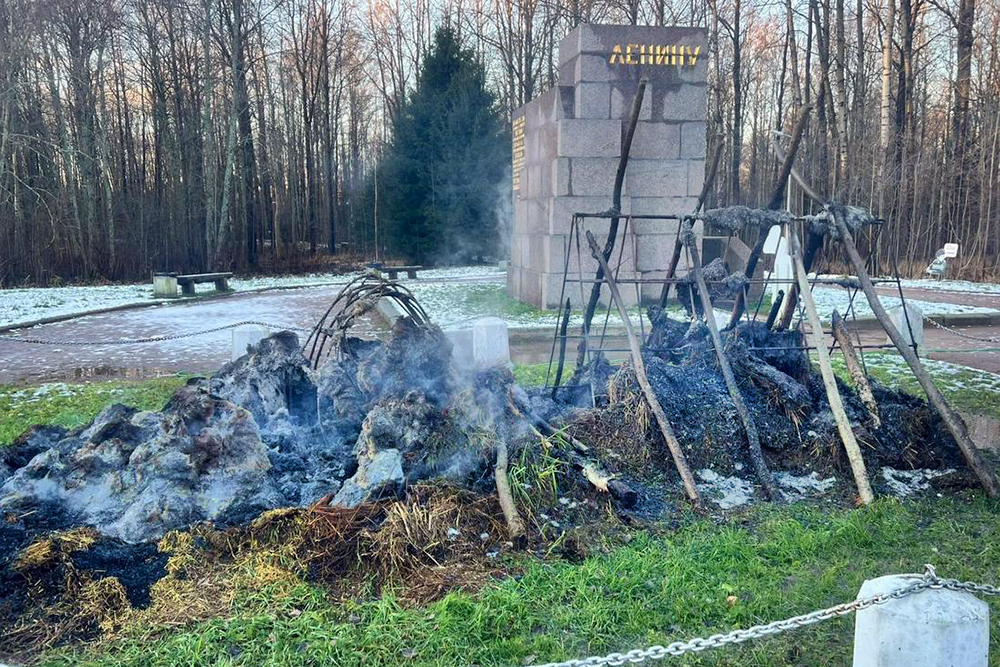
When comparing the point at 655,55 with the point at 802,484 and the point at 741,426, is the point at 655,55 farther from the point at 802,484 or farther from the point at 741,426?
the point at 802,484

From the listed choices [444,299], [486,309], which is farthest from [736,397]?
[444,299]

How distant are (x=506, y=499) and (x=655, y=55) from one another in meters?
10.5

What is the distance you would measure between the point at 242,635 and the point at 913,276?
2405 cm

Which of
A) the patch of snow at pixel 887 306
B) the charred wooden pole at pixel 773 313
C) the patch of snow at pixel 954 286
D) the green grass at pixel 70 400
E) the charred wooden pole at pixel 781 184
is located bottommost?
the green grass at pixel 70 400

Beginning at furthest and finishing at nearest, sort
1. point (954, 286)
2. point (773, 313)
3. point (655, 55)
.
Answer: point (954, 286) → point (655, 55) → point (773, 313)

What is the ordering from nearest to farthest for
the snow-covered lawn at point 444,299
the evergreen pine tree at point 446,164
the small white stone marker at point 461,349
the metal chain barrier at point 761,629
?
the metal chain barrier at point 761,629
the small white stone marker at point 461,349
the snow-covered lawn at point 444,299
the evergreen pine tree at point 446,164

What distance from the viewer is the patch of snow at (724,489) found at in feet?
15.2

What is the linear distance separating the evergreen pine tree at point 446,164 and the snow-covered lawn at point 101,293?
2283 millimetres

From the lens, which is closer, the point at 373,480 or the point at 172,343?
the point at 373,480

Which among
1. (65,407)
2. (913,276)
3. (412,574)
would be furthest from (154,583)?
(913,276)

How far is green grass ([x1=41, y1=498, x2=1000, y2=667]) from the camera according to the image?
3.00m

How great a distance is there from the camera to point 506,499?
417 cm

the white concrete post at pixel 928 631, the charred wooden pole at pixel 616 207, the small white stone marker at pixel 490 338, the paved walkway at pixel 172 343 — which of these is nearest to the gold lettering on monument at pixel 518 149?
the paved walkway at pixel 172 343

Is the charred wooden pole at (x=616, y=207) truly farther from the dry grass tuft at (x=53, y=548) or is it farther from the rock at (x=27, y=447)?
the rock at (x=27, y=447)
